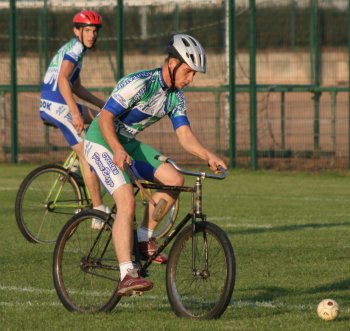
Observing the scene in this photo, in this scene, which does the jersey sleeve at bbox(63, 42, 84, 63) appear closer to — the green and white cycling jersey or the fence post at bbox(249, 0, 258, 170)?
the green and white cycling jersey

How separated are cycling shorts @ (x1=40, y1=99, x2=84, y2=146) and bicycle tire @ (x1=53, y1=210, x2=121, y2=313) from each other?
3.78 meters

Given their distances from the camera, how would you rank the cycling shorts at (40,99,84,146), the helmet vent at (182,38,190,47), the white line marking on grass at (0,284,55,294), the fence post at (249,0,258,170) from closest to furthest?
the helmet vent at (182,38,190,47) → the white line marking on grass at (0,284,55,294) → the cycling shorts at (40,99,84,146) → the fence post at (249,0,258,170)

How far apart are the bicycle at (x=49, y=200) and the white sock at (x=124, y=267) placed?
413cm

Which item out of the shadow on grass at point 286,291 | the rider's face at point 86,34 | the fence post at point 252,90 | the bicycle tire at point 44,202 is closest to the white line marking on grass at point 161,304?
the shadow on grass at point 286,291

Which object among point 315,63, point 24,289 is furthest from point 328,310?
point 315,63

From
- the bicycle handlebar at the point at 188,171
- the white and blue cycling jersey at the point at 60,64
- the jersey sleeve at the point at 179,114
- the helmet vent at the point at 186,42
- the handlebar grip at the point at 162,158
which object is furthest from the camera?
the white and blue cycling jersey at the point at 60,64

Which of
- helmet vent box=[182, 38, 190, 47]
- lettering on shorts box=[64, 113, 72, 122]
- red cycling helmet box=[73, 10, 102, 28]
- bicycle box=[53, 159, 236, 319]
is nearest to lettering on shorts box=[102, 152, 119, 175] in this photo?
bicycle box=[53, 159, 236, 319]

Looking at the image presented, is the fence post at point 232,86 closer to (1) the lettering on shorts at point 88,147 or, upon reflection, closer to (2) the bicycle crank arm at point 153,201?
(1) the lettering on shorts at point 88,147

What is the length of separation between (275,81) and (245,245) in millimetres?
11349

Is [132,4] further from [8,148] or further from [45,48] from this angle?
[8,148]

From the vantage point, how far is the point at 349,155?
21031 mm

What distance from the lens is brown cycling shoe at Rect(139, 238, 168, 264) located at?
348 inches

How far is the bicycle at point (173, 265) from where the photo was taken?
8.28 meters

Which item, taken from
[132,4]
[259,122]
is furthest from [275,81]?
[132,4]
